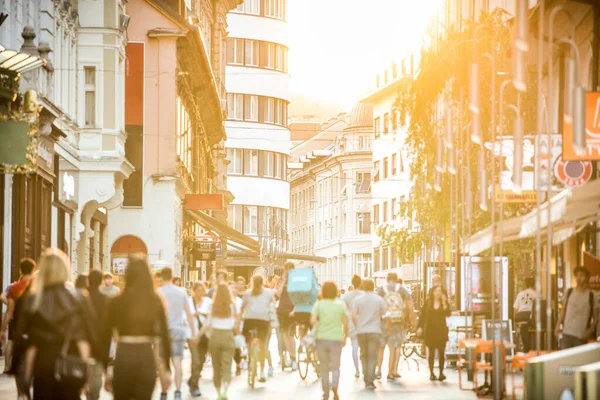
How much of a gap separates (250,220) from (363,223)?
15327mm

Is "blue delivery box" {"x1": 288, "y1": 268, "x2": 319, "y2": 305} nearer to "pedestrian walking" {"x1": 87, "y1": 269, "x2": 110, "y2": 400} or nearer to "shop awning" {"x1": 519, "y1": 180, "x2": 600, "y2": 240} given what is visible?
"shop awning" {"x1": 519, "y1": 180, "x2": 600, "y2": 240}

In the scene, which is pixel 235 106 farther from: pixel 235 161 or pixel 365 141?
pixel 365 141

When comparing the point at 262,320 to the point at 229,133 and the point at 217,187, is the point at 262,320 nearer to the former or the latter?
the point at 217,187

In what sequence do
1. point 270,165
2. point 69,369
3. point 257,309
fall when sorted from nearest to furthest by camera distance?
point 69,369
point 257,309
point 270,165

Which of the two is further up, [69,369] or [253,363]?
[69,369]

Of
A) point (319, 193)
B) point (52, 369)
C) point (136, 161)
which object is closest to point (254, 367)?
point (52, 369)

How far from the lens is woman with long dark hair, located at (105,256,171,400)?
13.3 meters

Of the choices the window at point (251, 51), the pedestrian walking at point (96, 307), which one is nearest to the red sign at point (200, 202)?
the pedestrian walking at point (96, 307)

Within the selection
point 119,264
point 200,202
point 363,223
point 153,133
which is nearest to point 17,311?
point 119,264

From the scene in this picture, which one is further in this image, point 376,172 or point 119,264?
point 376,172

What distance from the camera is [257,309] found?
1021 inches

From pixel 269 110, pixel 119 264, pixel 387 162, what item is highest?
pixel 269 110

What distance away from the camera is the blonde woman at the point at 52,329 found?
12.7 m

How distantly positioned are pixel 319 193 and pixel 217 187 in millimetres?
43594
